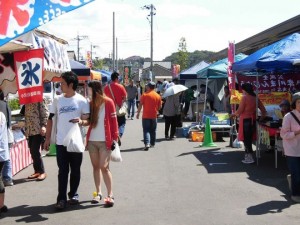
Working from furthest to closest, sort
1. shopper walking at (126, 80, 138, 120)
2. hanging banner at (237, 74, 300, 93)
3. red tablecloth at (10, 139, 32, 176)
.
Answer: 1. shopper walking at (126, 80, 138, 120)
2. hanging banner at (237, 74, 300, 93)
3. red tablecloth at (10, 139, 32, 176)

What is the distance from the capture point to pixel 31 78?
732 cm

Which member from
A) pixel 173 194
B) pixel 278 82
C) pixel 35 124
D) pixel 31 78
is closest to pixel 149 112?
pixel 278 82

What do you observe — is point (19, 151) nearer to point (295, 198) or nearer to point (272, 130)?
point (272, 130)

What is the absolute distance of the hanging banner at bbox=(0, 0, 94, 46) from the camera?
3703mm

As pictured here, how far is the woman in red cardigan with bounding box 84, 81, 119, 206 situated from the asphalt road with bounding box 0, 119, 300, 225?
603 mm

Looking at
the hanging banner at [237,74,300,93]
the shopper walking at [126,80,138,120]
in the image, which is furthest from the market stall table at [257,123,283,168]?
the shopper walking at [126,80,138,120]

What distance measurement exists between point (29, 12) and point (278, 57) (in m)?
6.14

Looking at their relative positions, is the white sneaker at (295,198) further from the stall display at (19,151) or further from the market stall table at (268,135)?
the stall display at (19,151)

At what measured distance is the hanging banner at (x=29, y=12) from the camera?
3703 mm

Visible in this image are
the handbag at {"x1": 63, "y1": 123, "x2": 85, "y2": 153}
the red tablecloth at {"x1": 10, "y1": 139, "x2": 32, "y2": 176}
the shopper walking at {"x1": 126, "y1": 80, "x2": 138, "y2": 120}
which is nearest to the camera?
the handbag at {"x1": 63, "y1": 123, "x2": 85, "y2": 153}

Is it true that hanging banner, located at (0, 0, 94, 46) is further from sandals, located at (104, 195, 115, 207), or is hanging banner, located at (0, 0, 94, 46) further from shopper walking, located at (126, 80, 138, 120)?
shopper walking, located at (126, 80, 138, 120)

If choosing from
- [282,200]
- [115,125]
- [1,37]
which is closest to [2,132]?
[115,125]

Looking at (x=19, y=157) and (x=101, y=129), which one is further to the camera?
(x=19, y=157)

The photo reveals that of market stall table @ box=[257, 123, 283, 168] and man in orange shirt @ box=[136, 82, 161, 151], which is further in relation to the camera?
man in orange shirt @ box=[136, 82, 161, 151]
